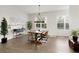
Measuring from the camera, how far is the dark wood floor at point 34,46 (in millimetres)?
2180

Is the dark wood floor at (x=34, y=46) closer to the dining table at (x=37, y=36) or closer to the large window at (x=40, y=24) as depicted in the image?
the dining table at (x=37, y=36)

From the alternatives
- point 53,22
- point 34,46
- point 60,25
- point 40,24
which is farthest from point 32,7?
point 34,46

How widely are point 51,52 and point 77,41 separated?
58 centimetres

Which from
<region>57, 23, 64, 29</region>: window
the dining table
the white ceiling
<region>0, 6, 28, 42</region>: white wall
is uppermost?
the white ceiling

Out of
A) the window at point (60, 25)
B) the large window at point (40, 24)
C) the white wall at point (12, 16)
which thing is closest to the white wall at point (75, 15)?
the window at point (60, 25)

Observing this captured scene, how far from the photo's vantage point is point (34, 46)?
7.28ft

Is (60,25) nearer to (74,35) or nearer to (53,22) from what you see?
(53,22)

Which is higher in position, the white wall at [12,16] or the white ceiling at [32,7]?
the white ceiling at [32,7]

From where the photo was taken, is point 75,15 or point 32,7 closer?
point 75,15

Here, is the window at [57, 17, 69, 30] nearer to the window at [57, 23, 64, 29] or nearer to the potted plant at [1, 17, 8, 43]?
the window at [57, 23, 64, 29]

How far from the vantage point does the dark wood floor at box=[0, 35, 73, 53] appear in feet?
7.15

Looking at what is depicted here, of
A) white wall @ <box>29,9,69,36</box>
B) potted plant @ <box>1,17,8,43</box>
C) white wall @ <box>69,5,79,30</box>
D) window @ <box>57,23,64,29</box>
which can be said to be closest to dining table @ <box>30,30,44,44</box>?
white wall @ <box>29,9,69,36</box>
